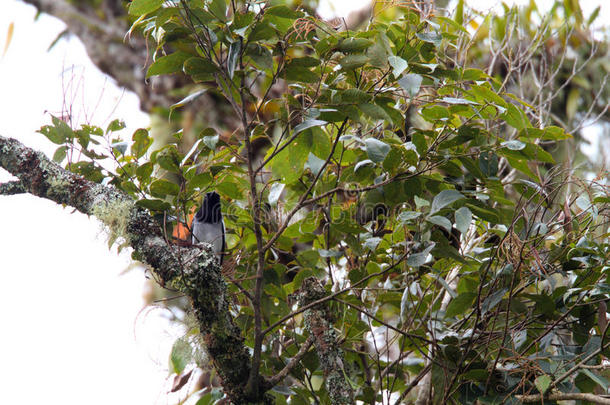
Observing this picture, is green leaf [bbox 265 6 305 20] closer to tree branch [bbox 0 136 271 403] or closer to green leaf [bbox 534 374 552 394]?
tree branch [bbox 0 136 271 403]

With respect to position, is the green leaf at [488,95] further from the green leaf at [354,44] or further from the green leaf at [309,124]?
the green leaf at [309,124]

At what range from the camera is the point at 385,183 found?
57.1 inches

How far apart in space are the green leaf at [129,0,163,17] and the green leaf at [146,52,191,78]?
120 millimetres

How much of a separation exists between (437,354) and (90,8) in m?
5.54

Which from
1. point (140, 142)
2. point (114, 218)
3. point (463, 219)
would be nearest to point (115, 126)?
point (140, 142)

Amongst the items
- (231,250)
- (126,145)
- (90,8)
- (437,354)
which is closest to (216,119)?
(90,8)

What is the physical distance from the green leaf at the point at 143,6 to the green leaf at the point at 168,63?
0.12m

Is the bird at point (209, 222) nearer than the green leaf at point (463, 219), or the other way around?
the green leaf at point (463, 219)

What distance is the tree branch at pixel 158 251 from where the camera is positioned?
144 cm

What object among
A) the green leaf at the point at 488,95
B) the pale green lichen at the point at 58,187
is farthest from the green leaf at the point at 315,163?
the pale green lichen at the point at 58,187

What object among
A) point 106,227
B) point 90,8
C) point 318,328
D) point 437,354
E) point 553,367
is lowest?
point 553,367

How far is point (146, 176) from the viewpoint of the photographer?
161 cm

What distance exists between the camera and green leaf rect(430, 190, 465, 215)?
1391 millimetres

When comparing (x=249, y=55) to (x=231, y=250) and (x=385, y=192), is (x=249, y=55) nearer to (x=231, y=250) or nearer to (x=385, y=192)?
(x=385, y=192)
